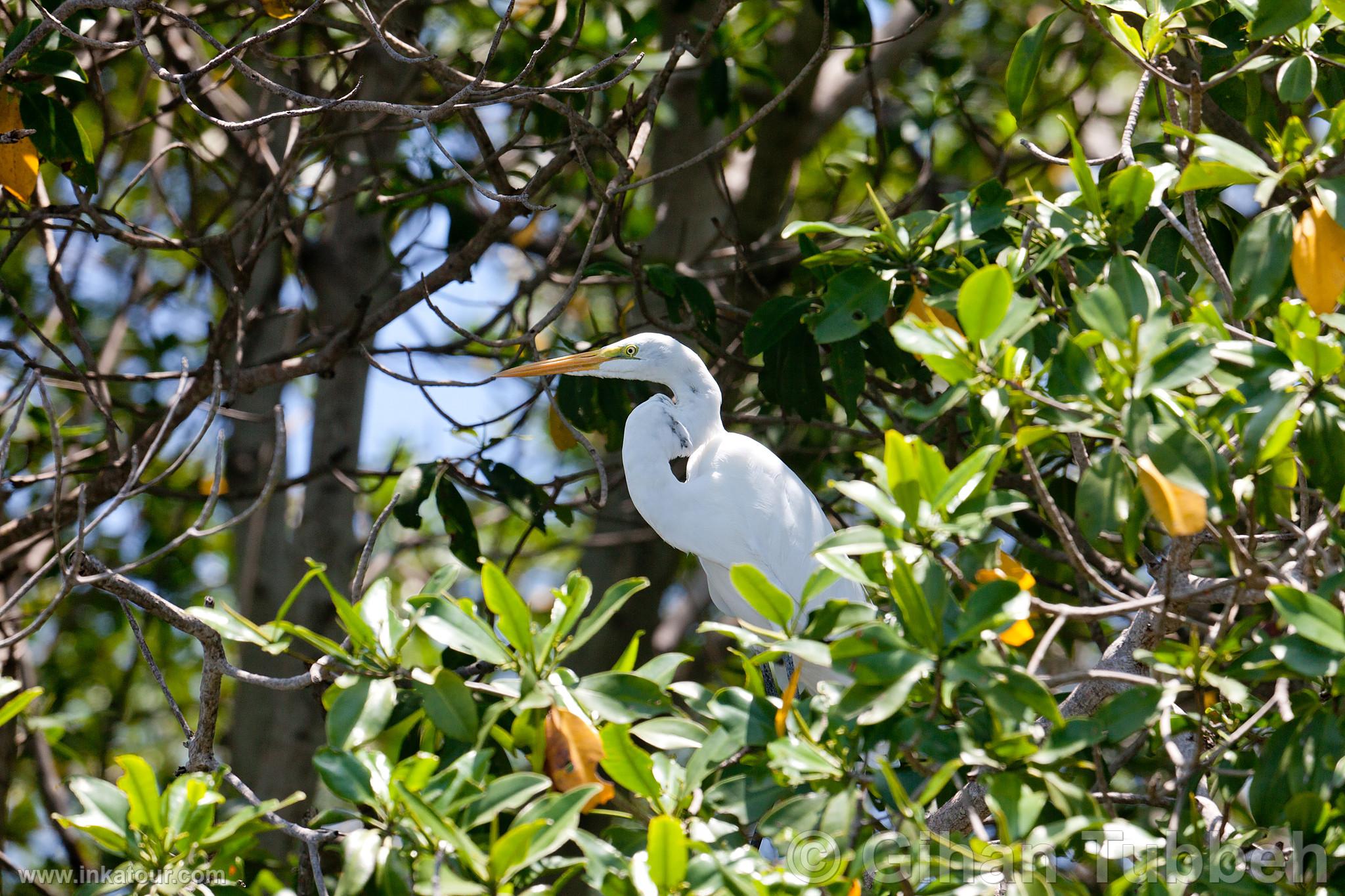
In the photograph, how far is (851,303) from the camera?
1.86 m

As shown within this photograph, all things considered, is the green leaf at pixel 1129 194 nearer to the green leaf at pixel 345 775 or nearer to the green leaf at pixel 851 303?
the green leaf at pixel 851 303

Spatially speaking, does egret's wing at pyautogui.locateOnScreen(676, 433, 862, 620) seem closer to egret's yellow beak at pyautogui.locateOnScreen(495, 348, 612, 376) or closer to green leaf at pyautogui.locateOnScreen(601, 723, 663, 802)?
egret's yellow beak at pyautogui.locateOnScreen(495, 348, 612, 376)

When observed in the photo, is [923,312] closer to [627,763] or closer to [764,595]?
[764,595]

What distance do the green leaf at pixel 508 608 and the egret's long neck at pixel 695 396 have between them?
1191 mm

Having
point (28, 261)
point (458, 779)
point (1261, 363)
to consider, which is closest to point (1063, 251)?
point (1261, 363)

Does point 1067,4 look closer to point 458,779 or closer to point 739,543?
point 739,543

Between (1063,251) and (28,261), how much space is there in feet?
15.4

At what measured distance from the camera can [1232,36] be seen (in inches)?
86.4

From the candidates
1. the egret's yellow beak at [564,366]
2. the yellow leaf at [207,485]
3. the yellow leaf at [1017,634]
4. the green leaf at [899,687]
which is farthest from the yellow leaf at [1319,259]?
the yellow leaf at [207,485]

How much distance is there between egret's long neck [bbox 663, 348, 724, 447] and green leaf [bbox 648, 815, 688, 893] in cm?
142

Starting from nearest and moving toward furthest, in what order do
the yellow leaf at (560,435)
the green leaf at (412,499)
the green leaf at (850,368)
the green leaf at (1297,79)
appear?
1. the green leaf at (1297,79)
2. the green leaf at (850,368)
3. the green leaf at (412,499)
4. the yellow leaf at (560,435)

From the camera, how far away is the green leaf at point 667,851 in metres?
1.24

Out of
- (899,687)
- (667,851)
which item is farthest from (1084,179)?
(667,851)

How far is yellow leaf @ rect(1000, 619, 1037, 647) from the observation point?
4.99ft
